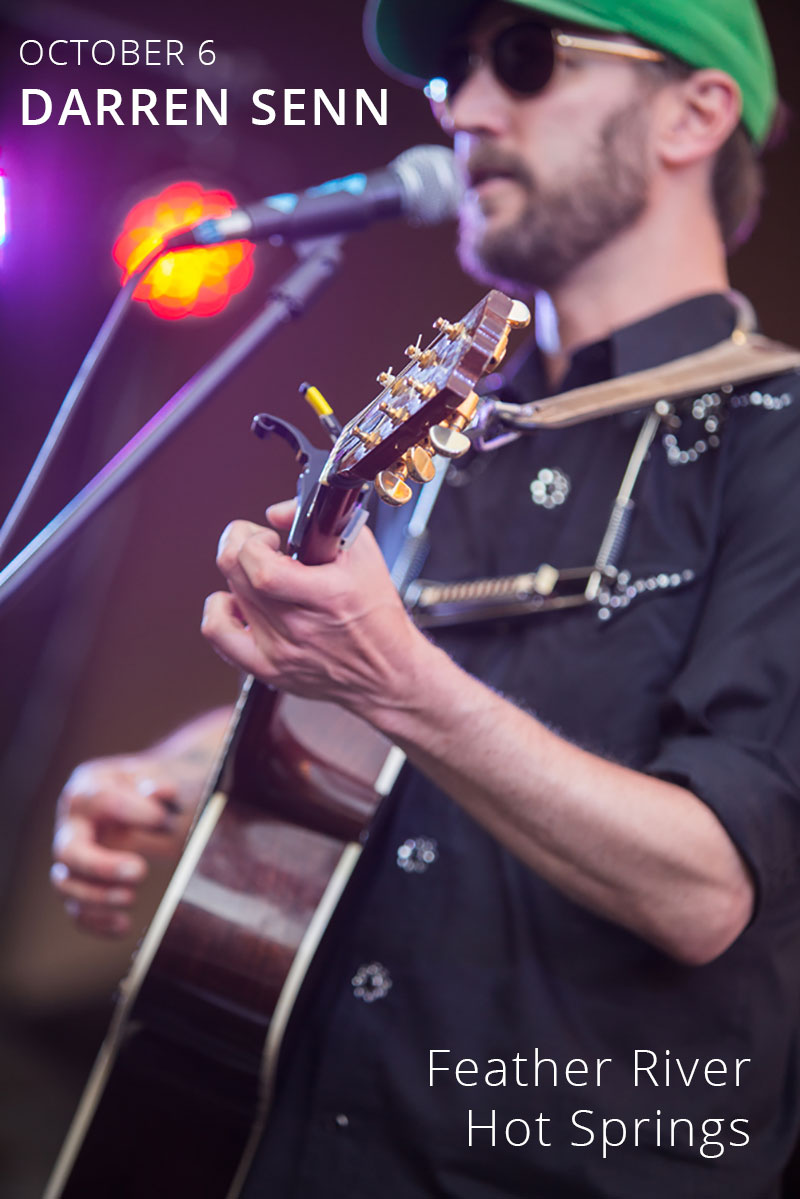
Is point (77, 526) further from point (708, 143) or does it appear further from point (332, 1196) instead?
point (708, 143)

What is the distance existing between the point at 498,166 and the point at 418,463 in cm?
96

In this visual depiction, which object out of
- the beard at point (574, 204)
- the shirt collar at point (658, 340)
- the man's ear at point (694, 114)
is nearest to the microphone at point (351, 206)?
the beard at point (574, 204)

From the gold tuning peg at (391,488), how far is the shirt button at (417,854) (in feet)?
2.17

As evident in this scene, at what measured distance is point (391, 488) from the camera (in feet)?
2.50

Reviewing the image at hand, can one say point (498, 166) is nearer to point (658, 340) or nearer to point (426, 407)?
point (658, 340)

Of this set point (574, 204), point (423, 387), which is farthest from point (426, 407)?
point (574, 204)

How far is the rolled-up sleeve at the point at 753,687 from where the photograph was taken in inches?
41.2

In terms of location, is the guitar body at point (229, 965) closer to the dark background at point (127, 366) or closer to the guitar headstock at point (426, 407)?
the dark background at point (127, 366)

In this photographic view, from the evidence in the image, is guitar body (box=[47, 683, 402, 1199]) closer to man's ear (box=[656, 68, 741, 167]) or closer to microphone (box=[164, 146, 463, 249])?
microphone (box=[164, 146, 463, 249])

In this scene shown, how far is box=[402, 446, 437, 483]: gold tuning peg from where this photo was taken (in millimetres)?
747

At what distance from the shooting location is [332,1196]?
1199 mm

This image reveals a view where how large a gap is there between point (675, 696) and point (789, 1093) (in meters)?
0.51

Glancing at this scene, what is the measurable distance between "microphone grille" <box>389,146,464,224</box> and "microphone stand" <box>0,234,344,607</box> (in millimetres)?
114

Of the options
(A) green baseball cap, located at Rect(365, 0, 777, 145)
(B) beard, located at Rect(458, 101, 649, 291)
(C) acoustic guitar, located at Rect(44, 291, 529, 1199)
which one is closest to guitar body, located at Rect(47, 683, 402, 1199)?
(C) acoustic guitar, located at Rect(44, 291, 529, 1199)
